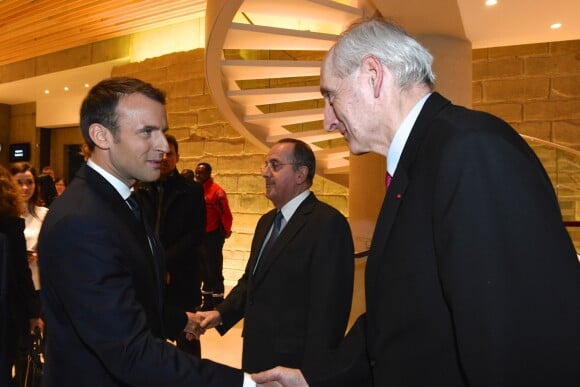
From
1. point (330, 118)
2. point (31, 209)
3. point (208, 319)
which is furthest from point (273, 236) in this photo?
point (31, 209)

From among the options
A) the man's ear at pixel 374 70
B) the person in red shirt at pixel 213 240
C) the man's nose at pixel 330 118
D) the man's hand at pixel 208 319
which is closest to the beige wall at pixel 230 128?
the person in red shirt at pixel 213 240

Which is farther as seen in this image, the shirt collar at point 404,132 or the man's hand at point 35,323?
the man's hand at point 35,323

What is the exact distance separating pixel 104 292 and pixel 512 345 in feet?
2.90

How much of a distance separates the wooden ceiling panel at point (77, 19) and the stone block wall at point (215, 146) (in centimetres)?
62

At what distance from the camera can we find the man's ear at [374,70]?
3.29ft

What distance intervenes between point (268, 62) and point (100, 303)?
3.41m

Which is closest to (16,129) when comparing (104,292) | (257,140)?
(257,140)

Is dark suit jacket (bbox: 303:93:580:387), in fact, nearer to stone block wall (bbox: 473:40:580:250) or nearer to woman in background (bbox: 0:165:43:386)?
woman in background (bbox: 0:165:43:386)

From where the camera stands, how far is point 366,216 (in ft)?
14.0

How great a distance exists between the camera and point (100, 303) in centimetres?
115

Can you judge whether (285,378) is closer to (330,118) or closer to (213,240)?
(330,118)

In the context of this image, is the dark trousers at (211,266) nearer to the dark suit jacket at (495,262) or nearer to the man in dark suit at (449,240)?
the man in dark suit at (449,240)

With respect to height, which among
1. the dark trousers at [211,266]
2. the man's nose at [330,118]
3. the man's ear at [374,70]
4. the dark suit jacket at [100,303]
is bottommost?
the dark trousers at [211,266]

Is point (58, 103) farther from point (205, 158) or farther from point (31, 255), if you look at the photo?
point (31, 255)
